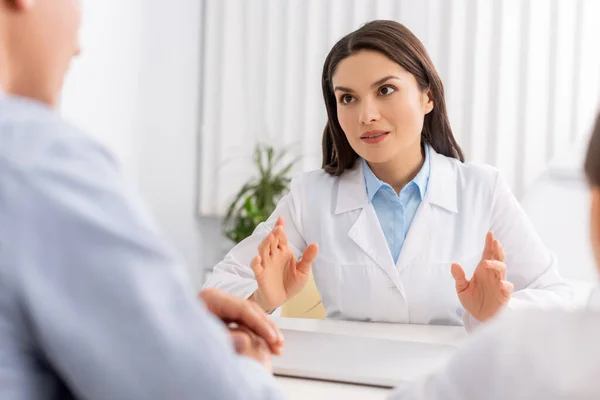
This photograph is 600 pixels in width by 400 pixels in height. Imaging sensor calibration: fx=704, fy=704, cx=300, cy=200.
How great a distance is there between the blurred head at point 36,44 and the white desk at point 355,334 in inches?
24.5

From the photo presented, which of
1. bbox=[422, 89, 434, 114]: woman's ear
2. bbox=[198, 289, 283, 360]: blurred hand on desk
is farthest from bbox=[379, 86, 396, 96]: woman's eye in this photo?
bbox=[198, 289, 283, 360]: blurred hand on desk

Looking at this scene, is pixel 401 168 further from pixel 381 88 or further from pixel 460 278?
pixel 460 278

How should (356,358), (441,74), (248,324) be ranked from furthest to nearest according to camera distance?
(441,74), (356,358), (248,324)

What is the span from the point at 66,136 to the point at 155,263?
0.43 ft

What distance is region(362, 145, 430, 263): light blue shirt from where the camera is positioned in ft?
6.58

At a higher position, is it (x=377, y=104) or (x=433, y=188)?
(x=377, y=104)

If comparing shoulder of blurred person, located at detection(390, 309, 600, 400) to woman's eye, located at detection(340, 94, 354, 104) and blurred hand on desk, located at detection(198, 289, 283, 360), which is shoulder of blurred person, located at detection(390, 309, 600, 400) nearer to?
blurred hand on desk, located at detection(198, 289, 283, 360)

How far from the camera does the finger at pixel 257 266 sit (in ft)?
5.25

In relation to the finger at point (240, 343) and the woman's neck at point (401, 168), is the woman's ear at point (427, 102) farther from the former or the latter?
the finger at point (240, 343)

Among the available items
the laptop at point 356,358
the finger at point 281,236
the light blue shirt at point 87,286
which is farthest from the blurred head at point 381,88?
the light blue shirt at point 87,286

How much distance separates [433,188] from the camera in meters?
2.03

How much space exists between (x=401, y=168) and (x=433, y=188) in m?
0.11

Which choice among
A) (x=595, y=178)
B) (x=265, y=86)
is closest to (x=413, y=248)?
(x=595, y=178)

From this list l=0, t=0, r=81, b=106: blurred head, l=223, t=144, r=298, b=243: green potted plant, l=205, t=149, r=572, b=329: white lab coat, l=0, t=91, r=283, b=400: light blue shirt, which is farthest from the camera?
l=223, t=144, r=298, b=243: green potted plant
